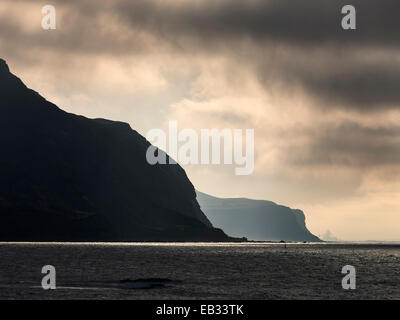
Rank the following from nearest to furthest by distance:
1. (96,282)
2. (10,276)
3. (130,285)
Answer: (130,285) < (96,282) < (10,276)

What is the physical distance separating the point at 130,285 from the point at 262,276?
4070 centimetres
